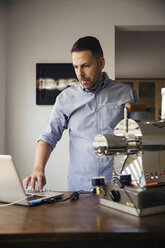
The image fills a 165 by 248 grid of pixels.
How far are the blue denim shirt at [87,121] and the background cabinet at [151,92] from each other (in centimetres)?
398

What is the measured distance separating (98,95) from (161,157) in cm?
82

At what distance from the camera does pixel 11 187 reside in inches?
48.6

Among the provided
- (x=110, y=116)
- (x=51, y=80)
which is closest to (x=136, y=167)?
(x=110, y=116)

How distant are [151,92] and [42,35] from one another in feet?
9.47

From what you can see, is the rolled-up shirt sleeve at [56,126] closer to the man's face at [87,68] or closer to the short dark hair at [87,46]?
the man's face at [87,68]

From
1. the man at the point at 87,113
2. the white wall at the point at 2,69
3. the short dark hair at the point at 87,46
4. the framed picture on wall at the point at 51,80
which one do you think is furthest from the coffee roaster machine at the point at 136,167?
the white wall at the point at 2,69

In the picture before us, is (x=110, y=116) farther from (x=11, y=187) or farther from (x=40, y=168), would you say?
(x=11, y=187)

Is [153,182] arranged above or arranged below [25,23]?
below

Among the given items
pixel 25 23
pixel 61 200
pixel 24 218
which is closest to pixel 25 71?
pixel 25 23

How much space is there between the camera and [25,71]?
3717 millimetres

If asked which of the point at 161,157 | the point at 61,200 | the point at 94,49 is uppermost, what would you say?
the point at 94,49

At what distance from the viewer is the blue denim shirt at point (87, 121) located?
1.87 meters

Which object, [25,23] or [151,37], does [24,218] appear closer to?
[25,23]
